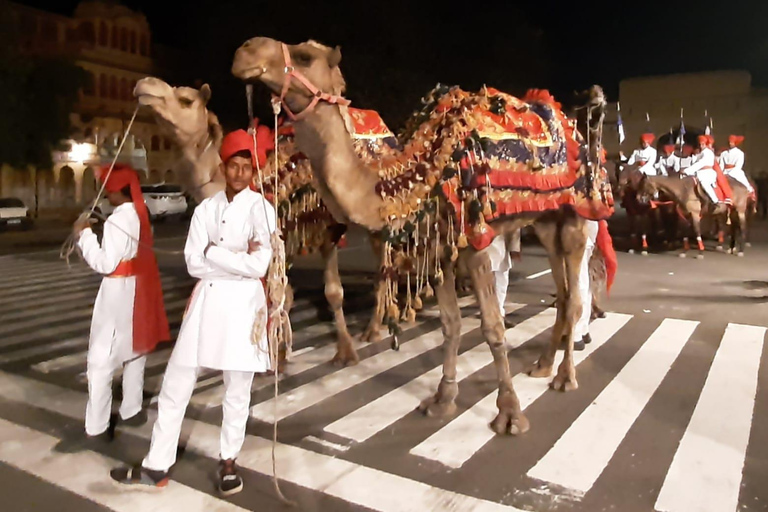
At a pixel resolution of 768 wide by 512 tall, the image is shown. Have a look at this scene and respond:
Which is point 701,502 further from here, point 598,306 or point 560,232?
point 598,306

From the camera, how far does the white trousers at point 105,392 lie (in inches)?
167

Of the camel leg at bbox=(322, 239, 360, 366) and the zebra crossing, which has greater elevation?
the camel leg at bbox=(322, 239, 360, 366)

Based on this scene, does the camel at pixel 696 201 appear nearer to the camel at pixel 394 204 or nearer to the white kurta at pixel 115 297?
the camel at pixel 394 204

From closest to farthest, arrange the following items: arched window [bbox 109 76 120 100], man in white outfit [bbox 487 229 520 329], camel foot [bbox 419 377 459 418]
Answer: camel foot [bbox 419 377 459 418] < man in white outfit [bbox 487 229 520 329] < arched window [bbox 109 76 120 100]

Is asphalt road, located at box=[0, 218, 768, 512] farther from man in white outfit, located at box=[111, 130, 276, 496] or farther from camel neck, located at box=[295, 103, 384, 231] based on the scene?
camel neck, located at box=[295, 103, 384, 231]

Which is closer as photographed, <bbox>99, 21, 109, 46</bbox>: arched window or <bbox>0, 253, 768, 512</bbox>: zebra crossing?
<bbox>0, 253, 768, 512</bbox>: zebra crossing

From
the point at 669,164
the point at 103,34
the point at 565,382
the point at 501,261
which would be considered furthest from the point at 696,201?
the point at 103,34

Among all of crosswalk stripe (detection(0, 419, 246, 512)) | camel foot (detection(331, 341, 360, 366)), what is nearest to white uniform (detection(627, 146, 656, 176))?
camel foot (detection(331, 341, 360, 366))

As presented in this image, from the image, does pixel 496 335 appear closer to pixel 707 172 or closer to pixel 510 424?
pixel 510 424

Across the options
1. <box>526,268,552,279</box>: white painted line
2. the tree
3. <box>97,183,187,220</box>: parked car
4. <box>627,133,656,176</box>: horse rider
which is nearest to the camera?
<box>526,268,552,279</box>: white painted line

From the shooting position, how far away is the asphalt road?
3600mm

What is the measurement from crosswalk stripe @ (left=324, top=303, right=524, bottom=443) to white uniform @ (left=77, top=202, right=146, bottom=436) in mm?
1523

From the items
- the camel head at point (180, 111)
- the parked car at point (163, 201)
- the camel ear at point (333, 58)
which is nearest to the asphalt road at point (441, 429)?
the camel head at point (180, 111)

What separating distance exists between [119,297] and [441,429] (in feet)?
7.77
